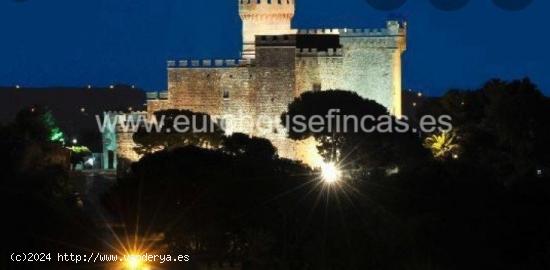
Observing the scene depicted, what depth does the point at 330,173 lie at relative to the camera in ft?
145

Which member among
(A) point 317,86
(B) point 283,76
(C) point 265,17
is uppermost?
(C) point 265,17

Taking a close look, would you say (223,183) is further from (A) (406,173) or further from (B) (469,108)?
(B) (469,108)

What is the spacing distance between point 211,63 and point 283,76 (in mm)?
2672

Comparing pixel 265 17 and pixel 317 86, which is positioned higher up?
pixel 265 17

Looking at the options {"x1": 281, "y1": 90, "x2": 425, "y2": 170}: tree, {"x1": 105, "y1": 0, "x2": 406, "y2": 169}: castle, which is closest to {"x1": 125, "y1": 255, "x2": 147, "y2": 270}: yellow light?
{"x1": 281, "y1": 90, "x2": 425, "y2": 170}: tree

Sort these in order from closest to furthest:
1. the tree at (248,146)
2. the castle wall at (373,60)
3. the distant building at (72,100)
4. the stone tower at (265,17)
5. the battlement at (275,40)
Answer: the tree at (248,146)
the battlement at (275,40)
the castle wall at (373,60)
the stone tower at (265,17)
the distant building at (72,100)

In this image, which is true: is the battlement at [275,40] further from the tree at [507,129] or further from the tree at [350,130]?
the tree at [507,129]

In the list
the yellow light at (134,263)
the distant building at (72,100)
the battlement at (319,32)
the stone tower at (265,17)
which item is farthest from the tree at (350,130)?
the distant building at (72,100)

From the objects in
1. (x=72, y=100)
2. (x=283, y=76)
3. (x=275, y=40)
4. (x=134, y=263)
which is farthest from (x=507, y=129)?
(x=72, y=100)

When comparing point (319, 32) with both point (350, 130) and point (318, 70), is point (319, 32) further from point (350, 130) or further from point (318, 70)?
point (350, 130)

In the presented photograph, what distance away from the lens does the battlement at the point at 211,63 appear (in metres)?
50.8

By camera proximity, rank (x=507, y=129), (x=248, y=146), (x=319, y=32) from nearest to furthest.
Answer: (x=507, y=129) → (x=248, y=146) → (x=319, y=32)

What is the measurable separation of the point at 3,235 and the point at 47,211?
2.93 m

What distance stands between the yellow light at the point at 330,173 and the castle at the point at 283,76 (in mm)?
2523
